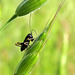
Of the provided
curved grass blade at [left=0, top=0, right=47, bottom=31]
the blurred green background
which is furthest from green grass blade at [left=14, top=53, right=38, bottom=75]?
the blurred green background

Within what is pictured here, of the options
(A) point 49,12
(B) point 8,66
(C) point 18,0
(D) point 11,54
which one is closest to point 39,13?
(A) point 49,12

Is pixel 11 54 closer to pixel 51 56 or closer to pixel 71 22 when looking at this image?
pixel 51 56

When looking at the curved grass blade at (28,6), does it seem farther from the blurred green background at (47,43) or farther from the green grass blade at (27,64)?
the blurred green background at (47,43)

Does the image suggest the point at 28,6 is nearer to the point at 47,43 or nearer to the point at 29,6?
the point at 29,6

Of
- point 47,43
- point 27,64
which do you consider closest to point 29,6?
point 27,64

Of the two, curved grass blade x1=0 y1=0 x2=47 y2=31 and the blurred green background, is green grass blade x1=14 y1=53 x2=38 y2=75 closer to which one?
curved grass blade x1=0 y1=0 x2=47 y2=31

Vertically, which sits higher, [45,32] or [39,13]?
[45,32]

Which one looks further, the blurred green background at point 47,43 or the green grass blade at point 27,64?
the blurred green background at point 47,43

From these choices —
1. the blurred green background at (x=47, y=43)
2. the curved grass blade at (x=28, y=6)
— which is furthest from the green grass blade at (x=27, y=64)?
the blurred green background at (x=47, y=43)
